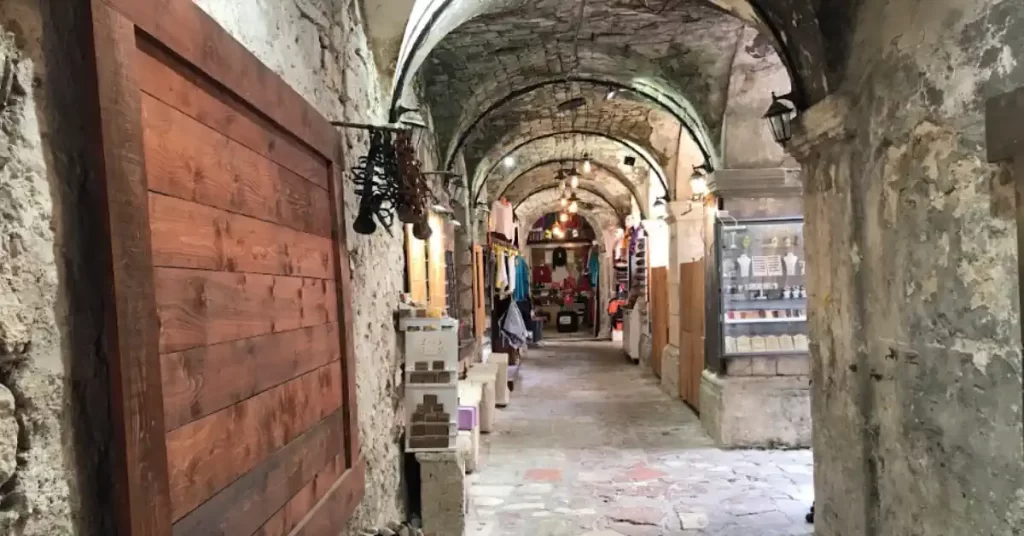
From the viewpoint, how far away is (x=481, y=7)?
483 centimetres

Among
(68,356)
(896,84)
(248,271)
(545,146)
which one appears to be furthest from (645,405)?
(68,356)

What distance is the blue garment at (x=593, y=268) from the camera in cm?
1952

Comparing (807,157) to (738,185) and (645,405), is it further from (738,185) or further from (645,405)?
(645,405)

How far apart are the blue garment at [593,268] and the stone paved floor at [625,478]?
1123 centimetres

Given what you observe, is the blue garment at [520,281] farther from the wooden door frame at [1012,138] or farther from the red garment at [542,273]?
the wooden door frame at [1012,138]

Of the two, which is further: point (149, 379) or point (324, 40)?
point (324, 40)

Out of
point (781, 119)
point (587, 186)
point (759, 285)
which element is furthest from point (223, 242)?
point (587, 186)

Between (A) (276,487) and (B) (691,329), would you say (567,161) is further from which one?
(A) (276,487)

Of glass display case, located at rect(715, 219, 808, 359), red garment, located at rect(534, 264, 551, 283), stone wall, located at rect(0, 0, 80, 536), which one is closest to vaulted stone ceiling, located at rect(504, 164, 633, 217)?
red garment, located at rect(534, 264, 551, 283)

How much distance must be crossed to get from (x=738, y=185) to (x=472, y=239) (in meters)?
4.17

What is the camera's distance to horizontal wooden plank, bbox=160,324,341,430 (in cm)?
133

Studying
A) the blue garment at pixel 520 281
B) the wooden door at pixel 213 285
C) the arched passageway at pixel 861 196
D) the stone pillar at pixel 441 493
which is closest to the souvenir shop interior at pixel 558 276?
the blue garment at pixel 520 281

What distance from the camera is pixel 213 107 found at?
157cm

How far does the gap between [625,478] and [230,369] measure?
422cm
